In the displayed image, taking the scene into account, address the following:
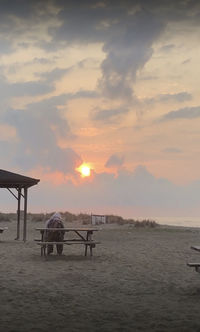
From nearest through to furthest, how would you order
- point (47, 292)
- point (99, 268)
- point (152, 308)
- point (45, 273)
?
1. point (152, 308)
2. point (47, 292)
3. point (45, 273)
4. point (99, 268)

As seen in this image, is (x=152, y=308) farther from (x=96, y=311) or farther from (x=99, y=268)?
(x=99, y=268)

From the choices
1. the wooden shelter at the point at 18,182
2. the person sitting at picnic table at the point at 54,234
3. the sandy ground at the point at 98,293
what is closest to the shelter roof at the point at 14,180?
the wooden shelter at the point at 18,182

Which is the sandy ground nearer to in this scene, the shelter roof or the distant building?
the shelter roof

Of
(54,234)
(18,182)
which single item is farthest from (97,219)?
(54,234)

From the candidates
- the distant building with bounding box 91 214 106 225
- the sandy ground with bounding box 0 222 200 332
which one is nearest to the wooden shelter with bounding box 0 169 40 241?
the sandy ground with bounding box 0 222 200 332

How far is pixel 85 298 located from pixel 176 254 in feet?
24.3

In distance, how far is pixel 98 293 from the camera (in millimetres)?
7914

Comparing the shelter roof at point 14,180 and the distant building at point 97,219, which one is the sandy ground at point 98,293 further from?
the distant building at point 97,219

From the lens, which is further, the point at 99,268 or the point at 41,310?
the point at 99,268

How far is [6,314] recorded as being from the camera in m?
6.25

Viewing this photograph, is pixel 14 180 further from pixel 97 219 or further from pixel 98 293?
pixel 97 219

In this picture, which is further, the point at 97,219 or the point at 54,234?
the point at 97,219

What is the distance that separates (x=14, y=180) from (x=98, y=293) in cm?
1076

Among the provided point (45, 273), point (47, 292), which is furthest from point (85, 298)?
point (45, 273)
